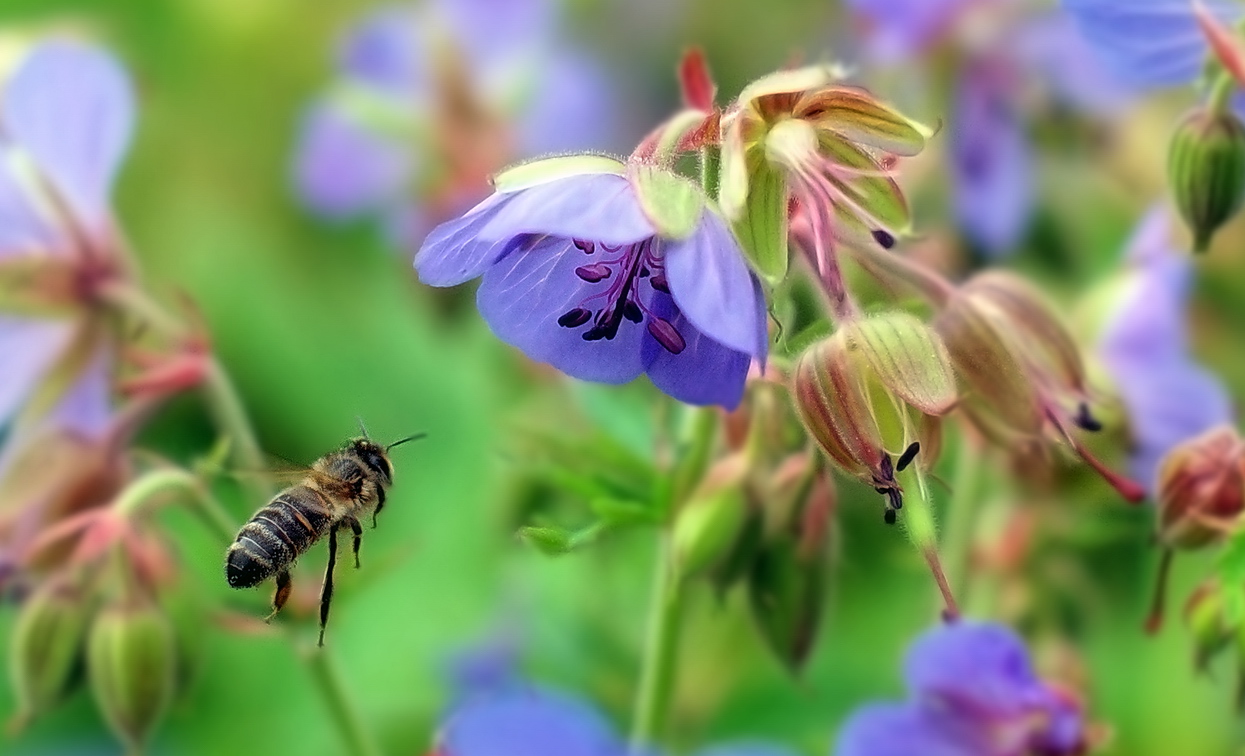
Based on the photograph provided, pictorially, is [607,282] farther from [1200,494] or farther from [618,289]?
[1200,494]

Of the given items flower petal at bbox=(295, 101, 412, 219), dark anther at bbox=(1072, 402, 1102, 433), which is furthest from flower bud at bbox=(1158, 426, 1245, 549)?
flower petal at bbox=(295, 101, 412, 219)

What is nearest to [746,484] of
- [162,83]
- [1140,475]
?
[1140,475]

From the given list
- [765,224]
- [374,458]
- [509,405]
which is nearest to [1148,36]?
[765,224]

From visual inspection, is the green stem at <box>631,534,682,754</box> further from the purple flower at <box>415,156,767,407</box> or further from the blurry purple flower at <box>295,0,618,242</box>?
the blurry purple flower at <box>295,0,618,242</box>

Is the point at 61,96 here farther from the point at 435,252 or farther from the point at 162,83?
the point at 162,83

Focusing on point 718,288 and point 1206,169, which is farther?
point 1206,169

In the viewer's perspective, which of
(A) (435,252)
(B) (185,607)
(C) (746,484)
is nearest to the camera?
(A) (435,252)
